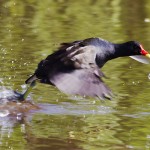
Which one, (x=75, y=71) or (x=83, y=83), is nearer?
(x=83, y=83)

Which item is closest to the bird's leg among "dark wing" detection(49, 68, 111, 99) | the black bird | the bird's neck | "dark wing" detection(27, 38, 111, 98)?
the black bird

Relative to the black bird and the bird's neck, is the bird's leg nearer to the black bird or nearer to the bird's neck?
the black bird

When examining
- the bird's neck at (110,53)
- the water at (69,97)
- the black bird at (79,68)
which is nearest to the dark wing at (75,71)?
the black bird at (79,68)

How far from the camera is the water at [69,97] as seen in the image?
675 centimetres

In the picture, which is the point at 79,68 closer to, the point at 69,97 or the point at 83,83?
the point at 83,83

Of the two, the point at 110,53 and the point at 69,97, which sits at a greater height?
the point at 110,53

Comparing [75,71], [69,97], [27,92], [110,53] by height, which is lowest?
[69,97]

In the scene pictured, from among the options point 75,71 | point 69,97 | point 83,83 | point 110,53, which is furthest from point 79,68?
point 69,97

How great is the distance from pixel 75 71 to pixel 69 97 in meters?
1.39

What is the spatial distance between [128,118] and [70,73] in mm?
862

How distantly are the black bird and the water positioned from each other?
0.39 m

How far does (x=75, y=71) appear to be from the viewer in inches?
272

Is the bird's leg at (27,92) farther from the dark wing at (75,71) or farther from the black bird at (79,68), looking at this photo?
the dark wing at (75,71)

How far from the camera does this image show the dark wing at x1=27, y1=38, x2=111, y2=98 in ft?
21.6
